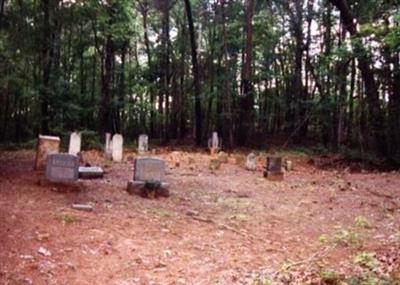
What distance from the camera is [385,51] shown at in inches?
697

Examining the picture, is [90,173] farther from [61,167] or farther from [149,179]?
[149,179]

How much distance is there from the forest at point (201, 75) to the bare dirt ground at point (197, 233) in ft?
26.1

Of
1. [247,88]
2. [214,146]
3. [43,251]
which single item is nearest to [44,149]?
[43,251]

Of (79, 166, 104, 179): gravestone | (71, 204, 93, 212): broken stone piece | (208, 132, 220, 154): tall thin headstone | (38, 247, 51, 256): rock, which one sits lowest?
(38, 247, 51, 256): rock

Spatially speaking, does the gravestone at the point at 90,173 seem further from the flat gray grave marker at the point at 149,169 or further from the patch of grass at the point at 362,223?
the patch of grass at the point at 362,223

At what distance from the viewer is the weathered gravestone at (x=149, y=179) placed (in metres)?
10.2

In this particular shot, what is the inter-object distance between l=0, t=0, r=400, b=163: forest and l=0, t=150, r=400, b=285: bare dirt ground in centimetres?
796

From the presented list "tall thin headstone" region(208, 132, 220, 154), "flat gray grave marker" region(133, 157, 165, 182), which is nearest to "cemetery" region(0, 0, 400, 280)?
"flat gray grave marker" region(133, 157, 165, 182)

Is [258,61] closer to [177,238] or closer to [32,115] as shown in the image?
[32,115]

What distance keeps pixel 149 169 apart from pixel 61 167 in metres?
1.71

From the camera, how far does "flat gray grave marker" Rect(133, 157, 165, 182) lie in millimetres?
10133

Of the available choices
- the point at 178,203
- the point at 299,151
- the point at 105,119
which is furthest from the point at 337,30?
the point at 178,203

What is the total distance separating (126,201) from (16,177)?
3035 millimetres

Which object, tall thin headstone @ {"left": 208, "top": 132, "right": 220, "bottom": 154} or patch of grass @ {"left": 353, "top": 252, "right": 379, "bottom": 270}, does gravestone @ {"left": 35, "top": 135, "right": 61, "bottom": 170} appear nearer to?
patch of grass @ {"left": 353, "top": 252, "right": 379, "bottom": 270}
